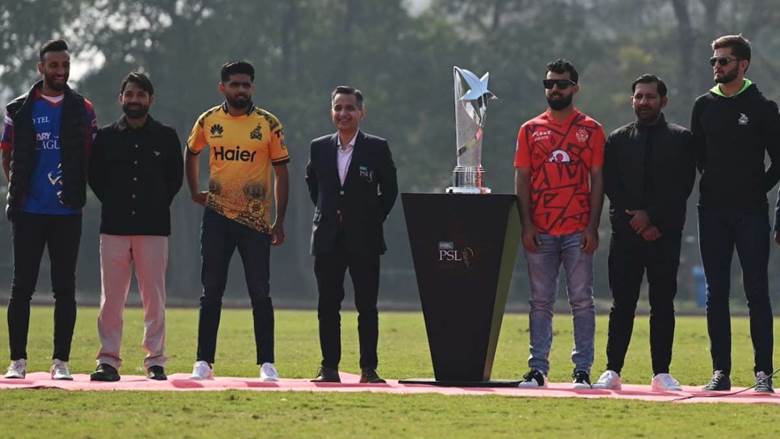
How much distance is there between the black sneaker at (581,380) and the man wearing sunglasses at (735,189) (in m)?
0.83

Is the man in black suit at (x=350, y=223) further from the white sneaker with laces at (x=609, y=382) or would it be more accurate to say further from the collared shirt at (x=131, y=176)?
the white sneaker with laces at (x=609, y=382)

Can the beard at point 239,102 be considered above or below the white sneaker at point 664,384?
above

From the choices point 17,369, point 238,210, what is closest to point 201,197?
point 238,210

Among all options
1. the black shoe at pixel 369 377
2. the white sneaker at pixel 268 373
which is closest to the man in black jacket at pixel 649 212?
the black shoe at pixel 369 377

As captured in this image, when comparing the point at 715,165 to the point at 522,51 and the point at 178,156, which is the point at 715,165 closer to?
the point at 178,156

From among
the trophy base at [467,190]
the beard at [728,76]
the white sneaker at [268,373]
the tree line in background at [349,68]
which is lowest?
the white sneaker at [268,373]

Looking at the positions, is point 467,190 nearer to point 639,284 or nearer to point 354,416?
point 639,284

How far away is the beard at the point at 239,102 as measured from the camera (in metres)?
11.9

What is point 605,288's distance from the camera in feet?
146

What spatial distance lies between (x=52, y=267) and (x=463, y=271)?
9.19 feet

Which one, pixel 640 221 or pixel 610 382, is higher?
pixel 640 221

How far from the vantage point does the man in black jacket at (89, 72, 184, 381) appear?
1181cm

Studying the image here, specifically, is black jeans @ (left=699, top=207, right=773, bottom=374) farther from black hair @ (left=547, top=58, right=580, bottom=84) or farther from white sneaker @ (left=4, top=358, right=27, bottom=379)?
white sneaker @ (left=4, top=358, right=27, bottom=379)

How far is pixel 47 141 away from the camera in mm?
11750
